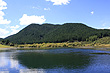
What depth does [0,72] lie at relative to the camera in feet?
148

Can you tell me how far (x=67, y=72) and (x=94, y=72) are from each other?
30.4 ft

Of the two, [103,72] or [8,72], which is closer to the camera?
[103,72]

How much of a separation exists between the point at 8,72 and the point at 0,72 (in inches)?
121

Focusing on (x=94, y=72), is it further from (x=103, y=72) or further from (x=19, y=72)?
(x=19, y=72)

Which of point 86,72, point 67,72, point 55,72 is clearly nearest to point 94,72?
point 86,72

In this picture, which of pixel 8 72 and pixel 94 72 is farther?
pixel 8 72

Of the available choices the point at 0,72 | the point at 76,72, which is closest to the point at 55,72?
the point at 76,72

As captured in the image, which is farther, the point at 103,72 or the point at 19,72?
the point at 19,72

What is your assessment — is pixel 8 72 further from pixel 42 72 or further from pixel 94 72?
pixel 94 72

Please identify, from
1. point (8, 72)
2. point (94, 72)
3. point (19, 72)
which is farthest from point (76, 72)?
point (8, 72)

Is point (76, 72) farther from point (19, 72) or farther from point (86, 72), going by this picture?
point (19, 72)

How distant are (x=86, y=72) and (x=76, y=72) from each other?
3.43 metres

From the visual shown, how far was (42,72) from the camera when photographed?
44.2 m

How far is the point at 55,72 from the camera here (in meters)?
43.4
